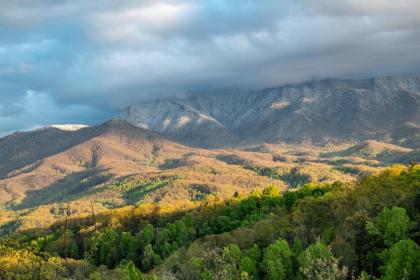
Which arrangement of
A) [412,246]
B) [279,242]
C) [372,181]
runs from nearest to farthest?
[412,246] < [279,242] < [372,181]

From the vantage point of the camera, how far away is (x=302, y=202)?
17975cm

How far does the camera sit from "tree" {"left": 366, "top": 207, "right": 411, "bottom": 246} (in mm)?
121875

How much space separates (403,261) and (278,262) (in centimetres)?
3046

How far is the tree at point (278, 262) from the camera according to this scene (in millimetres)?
126000

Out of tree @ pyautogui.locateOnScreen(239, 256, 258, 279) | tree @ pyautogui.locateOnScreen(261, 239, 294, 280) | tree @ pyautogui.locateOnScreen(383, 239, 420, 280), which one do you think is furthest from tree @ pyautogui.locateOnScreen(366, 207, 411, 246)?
tree @ pyautogui.locateOnScreen(239, 256, 258, 279)

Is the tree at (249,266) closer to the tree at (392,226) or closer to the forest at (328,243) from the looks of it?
the forest at (328,243)

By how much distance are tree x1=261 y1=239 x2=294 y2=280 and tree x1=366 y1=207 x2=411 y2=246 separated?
65.3ft

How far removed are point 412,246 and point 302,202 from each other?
237ft

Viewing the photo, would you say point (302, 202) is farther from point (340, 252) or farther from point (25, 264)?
point (25, 264)

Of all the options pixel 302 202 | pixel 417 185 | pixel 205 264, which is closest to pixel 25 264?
pixel 205 264

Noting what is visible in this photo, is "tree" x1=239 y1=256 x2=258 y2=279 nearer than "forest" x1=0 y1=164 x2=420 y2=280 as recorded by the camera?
No

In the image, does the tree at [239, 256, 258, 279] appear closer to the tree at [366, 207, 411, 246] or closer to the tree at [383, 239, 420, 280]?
the tree at [366, 207, 411, 246]

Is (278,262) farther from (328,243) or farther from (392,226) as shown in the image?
(392,226)

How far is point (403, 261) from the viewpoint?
345 ft
